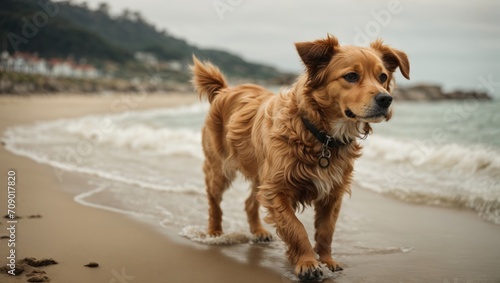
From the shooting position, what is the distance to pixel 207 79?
595cm

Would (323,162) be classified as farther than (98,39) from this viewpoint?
No

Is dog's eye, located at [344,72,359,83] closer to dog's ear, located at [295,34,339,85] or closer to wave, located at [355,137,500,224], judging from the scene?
dog's ear, located at [295,34,339,85]

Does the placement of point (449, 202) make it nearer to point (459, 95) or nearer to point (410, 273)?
point (410, 273)

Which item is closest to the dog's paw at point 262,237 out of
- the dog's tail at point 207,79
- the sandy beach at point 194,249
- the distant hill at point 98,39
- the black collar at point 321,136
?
the sandy beach at point 194,249

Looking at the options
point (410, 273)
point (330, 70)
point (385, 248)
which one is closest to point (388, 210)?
point (385, 248)

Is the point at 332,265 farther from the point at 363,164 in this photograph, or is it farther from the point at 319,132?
the point at 363,164

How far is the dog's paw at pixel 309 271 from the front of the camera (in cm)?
398

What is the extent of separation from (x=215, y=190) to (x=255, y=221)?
0.55 m

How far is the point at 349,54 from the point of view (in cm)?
418

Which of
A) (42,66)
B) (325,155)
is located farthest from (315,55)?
(42,66)

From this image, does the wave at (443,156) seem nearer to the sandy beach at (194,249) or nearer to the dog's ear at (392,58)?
the sandy beach at (194,249)

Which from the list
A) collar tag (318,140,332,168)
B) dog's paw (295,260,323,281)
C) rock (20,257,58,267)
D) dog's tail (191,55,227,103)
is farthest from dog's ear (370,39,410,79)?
rock (20,257,58,267)

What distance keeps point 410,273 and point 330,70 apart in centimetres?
181

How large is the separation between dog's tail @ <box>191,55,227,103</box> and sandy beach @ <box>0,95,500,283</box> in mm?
1659
